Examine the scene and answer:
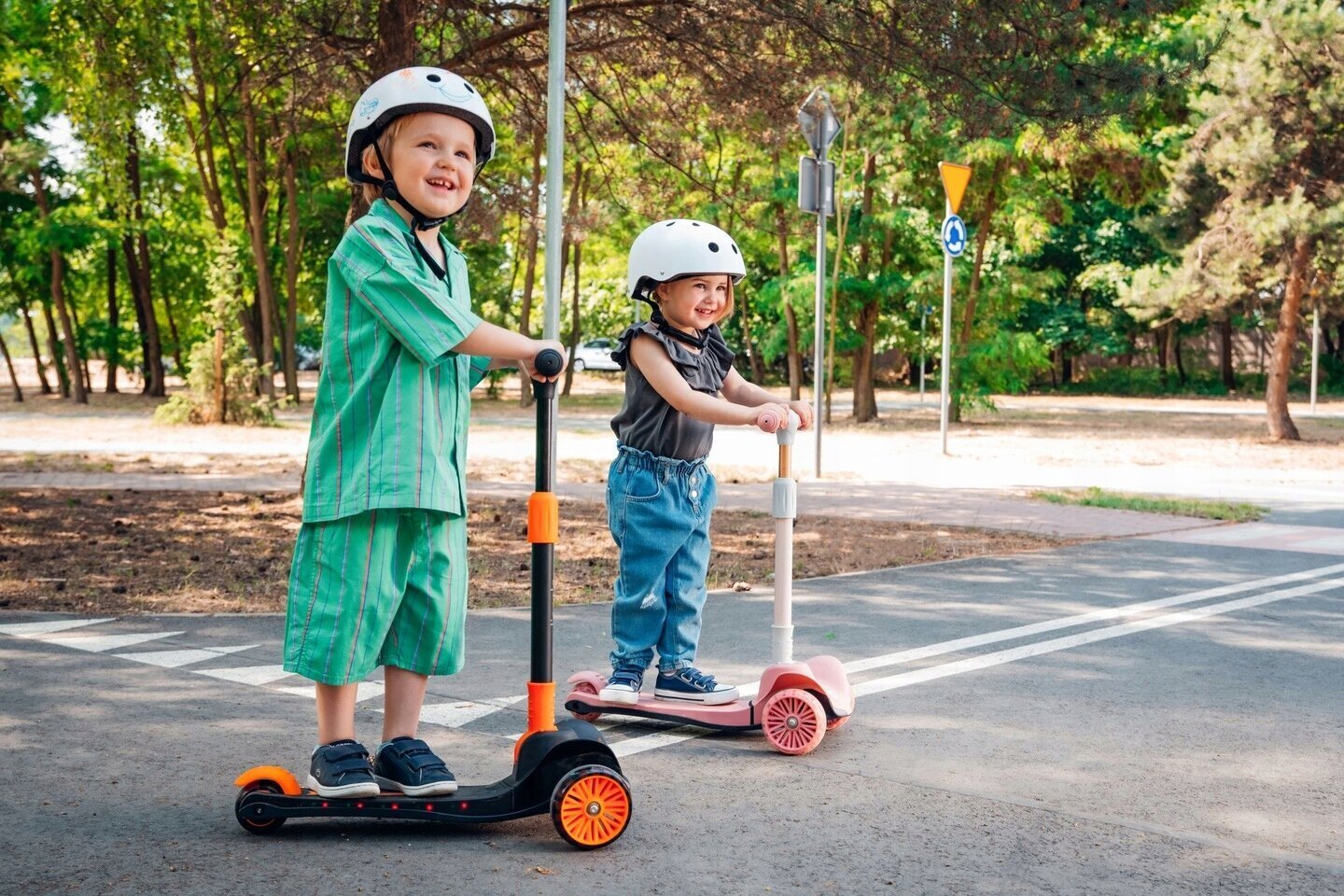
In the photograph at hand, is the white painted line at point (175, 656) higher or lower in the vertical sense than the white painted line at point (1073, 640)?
higher

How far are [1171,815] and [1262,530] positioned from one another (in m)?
7.69

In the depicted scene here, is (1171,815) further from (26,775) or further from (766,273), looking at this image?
(766,273)

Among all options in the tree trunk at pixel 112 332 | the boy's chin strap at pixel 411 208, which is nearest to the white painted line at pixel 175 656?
the boy's chin strap at pixel 411 208

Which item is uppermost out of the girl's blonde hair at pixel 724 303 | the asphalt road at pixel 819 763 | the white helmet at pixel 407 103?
the white helmet at pixel 407 103

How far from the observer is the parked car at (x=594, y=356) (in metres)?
56.8

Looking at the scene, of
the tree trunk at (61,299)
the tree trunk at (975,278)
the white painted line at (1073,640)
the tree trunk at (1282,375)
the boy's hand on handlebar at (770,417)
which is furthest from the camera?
the tree trunk at (61,299)

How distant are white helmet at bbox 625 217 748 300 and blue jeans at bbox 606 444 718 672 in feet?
1.92

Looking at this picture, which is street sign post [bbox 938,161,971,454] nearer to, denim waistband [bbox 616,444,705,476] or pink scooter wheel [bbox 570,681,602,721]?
denim waistband [bbox 616,444,705,476]

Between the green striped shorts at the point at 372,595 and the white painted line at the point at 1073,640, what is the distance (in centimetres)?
218

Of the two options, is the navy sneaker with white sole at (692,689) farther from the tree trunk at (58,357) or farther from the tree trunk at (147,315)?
the tree trunk at (58,357)

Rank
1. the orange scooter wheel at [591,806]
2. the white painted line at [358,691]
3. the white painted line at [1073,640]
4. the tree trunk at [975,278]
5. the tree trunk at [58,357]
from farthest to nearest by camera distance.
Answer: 1. the tree trunk at [58,357]
2. the tree trunk at [975,278]
3. the white painted line at [1073,640]
4. the white painted line at [358,691]
5. the orange scooter wheel at [591,806]

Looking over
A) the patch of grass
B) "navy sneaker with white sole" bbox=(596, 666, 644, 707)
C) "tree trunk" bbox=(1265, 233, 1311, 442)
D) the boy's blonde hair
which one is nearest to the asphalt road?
"navy sneaker with white sole" bbox=(596, 666, 644, 707)

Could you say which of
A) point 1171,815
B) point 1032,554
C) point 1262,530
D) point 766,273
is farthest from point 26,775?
point 766,273

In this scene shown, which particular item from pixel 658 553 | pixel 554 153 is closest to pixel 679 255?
pixel 658 553
